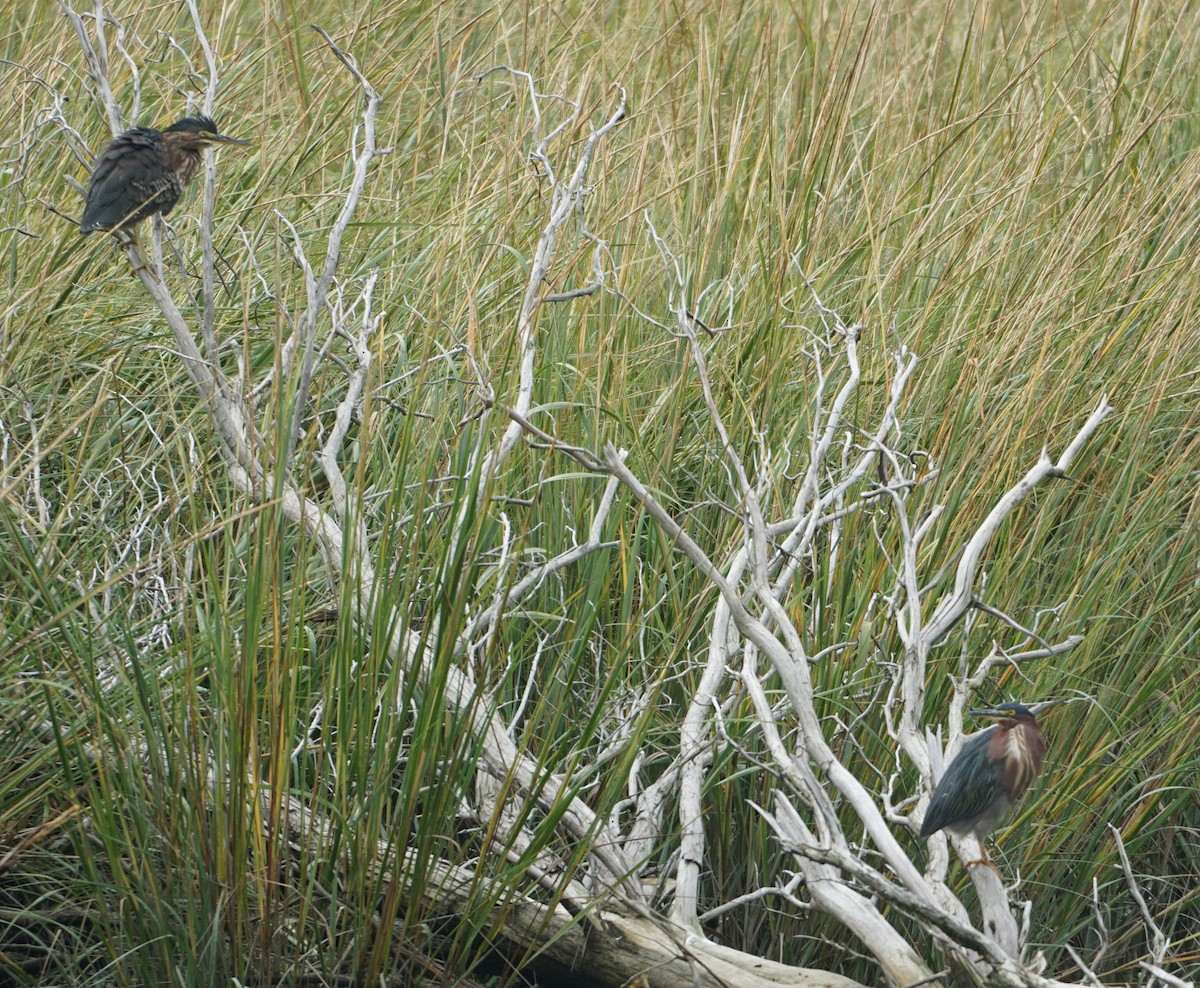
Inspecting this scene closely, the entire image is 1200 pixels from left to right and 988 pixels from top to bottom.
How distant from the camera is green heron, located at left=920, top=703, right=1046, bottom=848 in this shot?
176 cm

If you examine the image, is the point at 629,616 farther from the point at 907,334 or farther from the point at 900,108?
the point at 900,108

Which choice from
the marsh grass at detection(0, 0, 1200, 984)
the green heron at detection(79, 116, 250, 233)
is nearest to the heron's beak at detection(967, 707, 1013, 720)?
the marsh grass at detection(0, 0, 1200, 984)

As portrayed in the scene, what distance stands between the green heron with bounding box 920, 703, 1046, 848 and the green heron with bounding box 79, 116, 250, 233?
1.60 metres

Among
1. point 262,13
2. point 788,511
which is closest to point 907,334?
point 788,511

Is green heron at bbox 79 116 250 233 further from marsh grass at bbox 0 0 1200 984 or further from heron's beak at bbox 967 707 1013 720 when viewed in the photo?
heron's beak at bbox 967 707 1013 720

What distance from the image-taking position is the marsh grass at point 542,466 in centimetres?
173

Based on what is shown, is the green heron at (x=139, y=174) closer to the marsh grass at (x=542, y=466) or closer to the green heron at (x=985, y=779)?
the marsh grass at (x=542, y=466)

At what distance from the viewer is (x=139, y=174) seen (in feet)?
8.00

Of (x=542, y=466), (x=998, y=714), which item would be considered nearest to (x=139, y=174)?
(x=542, y=466)

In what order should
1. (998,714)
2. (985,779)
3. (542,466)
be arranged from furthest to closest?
(542,466) → (998,714) → (985,779)

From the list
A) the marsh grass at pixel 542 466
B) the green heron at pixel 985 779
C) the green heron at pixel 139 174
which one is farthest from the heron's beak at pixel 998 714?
the green heron at pixel 139 174

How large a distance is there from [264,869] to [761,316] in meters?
1.61

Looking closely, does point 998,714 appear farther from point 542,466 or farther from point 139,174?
point 139,174

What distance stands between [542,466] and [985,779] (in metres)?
0.97
